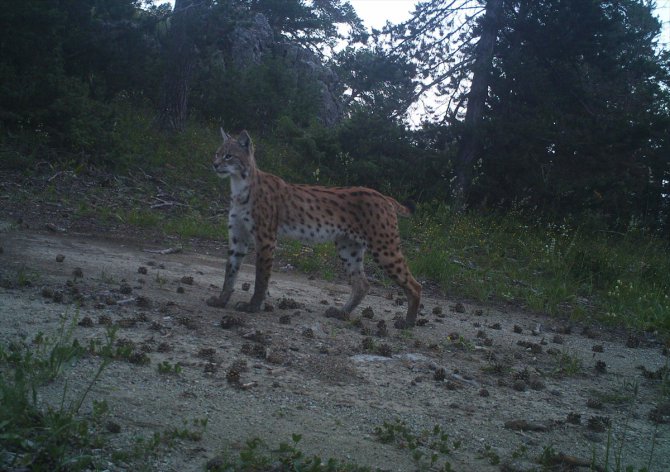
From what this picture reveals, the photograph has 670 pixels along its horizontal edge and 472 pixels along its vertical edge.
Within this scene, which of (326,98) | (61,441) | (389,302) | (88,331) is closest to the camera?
(61,441)

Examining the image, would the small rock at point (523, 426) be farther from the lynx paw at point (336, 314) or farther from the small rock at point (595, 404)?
the lynx paw at point (336, 314)

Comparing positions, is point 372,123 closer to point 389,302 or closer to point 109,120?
point 109,120

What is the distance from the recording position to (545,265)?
14.1 metres

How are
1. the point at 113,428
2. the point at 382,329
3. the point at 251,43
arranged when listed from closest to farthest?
the point at 113,428
the point at 382,329
the point at 251,43

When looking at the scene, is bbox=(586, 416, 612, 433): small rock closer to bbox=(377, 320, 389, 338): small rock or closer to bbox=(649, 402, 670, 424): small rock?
bbox=(649, 402, 670, 424): small rock

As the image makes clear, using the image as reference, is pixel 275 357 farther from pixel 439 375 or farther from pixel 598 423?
pixel 598 423

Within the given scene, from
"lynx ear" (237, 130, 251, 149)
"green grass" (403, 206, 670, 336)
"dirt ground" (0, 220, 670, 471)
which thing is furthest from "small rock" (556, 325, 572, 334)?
"lynx ear" (237, 130, 251, 149)

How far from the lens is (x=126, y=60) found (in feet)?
60.9

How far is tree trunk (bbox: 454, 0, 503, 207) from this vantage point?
18641 millimetres

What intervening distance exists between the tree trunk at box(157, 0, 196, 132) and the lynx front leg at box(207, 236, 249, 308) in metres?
10.2

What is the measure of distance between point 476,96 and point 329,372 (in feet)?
47.7

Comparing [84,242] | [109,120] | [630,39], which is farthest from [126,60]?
[630,39]

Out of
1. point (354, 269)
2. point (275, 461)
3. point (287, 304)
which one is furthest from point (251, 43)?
point (275, 461)

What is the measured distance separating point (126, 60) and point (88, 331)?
14104 millimetres
